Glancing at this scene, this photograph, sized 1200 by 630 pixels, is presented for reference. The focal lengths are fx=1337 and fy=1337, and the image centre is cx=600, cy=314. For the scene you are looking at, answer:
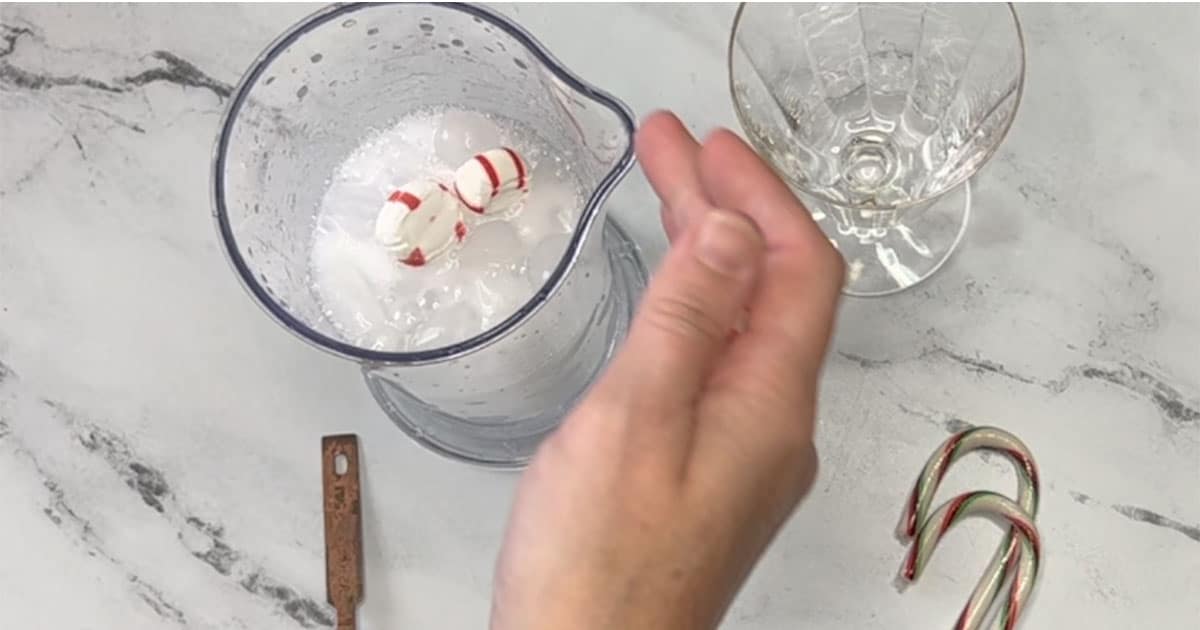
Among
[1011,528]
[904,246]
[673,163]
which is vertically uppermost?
[673,163]

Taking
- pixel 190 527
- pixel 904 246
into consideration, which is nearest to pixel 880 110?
pixel 904 246

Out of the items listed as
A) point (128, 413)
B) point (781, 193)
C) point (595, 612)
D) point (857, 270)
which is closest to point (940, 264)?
point (857, 270)

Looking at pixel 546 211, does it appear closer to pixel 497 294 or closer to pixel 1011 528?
pixel 497 294

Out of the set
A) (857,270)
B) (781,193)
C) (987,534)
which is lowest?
(987,534)

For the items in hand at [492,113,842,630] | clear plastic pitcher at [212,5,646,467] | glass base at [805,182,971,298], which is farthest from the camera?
glass base at [805,182,971,298]

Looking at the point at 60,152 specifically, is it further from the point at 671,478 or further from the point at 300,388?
the point at 671,478

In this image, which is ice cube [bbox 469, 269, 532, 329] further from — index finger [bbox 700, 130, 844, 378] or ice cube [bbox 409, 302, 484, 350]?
index finger [bbox 700, 130, 844, 378]

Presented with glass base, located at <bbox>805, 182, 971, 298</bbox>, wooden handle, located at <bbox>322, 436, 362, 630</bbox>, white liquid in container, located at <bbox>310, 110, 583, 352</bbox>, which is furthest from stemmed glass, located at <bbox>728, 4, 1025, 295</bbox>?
wooden handle, located at <bbox>322, 436, 362, 630</bbox>
